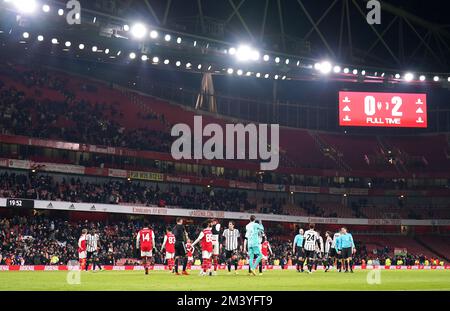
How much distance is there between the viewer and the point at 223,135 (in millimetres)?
67875

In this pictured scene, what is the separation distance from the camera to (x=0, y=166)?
163 feet

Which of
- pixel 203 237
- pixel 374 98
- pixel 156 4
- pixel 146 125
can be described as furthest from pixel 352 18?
pixel 203 237

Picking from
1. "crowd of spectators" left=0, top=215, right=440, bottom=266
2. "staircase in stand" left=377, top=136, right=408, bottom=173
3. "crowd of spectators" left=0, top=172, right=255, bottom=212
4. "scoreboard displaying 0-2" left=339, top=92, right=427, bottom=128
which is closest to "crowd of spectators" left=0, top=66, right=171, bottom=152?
"crowd of spectators" left=0, top=172, right=255, bottom=212

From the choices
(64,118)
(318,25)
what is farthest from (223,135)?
(64,118)

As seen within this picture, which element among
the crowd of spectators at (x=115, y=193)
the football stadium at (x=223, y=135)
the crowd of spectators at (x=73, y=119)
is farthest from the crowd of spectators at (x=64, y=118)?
the crowd of spectators at (x=115, y=193)

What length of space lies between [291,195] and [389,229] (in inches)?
473

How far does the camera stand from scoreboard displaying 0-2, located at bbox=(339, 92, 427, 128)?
54875 millimetres

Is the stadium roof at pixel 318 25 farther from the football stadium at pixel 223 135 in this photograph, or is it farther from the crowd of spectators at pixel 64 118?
the crowd of spectators at pixel 64 118

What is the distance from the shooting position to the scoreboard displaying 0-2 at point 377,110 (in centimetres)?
5488

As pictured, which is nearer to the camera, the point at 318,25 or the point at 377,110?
the point at 377,110

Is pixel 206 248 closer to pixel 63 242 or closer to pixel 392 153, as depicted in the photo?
pixel 63 242
